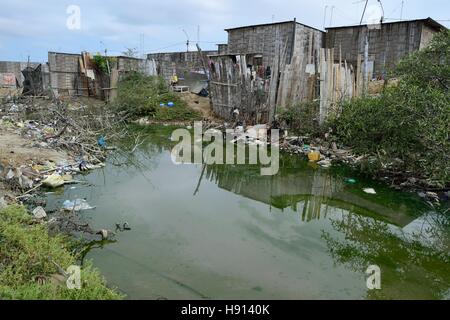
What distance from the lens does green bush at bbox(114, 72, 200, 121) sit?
12.1 m

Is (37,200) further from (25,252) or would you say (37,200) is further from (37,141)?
(37,141)

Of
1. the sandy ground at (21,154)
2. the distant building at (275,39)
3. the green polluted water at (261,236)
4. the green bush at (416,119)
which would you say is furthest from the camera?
the distant building at (275,39)

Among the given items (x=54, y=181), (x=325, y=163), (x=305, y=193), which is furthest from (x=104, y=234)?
(x=325, y=163)

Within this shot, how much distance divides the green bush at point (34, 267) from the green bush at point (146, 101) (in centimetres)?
919

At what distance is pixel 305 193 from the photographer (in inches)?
213

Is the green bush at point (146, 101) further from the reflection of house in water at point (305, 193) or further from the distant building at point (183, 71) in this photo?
the reflection of house in water at point (305, 193)

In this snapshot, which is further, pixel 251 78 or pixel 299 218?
pixel 251 78

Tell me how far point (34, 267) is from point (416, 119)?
5068mm

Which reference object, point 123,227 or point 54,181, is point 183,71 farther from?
point 123,227

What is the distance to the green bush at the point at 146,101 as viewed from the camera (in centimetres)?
1208

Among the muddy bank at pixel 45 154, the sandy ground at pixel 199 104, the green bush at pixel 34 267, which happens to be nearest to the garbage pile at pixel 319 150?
the sandy ground at pixel 199 104
